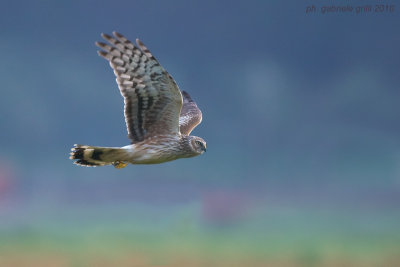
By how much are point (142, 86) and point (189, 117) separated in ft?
10.5

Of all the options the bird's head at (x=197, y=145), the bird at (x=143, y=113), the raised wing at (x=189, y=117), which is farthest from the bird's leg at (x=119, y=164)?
the raised wing at (x=189, y=117)

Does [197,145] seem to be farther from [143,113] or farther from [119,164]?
[119,164]

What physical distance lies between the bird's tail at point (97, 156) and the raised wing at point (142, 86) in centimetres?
61

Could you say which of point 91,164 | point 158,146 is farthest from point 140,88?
point 91,164

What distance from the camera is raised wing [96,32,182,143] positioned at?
969cm

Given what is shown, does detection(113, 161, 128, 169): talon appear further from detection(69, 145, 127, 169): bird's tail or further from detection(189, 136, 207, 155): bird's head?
detection(189, 136, 207, 155): bird's head

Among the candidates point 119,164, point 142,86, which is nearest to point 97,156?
point 119,164

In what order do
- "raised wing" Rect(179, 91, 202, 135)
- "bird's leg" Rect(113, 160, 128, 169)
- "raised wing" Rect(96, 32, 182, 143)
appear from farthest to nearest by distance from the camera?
"raised wing" Rect(179, 91, 202, 135) → "bird's leg" Rect(113, 160, 128, 169) → "raised wing" Rect(96, 32, 182, 143)

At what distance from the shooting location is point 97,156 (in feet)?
32.8

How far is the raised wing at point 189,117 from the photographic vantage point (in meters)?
12.3

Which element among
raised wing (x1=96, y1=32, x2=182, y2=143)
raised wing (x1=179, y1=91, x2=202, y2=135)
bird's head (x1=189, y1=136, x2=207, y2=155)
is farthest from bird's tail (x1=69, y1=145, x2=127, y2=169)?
raised wing (x1=179, y1=91, x2=202, y2=135)

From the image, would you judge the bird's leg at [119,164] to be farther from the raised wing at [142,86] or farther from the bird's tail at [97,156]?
the raised wing at [142,86]

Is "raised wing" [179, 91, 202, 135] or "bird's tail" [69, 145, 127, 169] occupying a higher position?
"raised wing" [179, 91, 202, 135]

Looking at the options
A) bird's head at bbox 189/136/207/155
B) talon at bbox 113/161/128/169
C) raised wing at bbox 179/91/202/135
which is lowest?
talon at bbox 113/161/128/169
